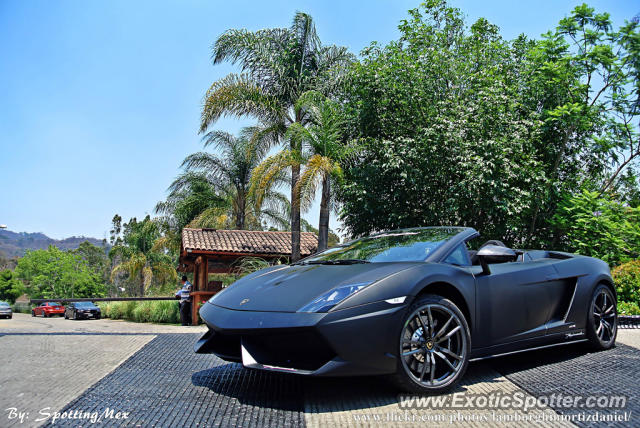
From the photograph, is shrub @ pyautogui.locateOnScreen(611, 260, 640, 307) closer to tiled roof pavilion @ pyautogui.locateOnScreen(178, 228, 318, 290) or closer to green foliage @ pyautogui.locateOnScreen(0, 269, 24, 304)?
tiled roof pavilion @ pyautogui.locateOnScreen(178, 228, 318, 290)

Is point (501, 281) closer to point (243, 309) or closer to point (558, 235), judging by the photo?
point (243, 309)

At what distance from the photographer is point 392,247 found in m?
4.01

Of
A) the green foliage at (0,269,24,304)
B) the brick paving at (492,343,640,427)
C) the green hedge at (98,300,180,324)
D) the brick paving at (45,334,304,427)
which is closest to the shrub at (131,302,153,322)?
the green hedge at (98,300,180,324)

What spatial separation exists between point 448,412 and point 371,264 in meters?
1.09

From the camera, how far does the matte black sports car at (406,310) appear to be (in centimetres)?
292

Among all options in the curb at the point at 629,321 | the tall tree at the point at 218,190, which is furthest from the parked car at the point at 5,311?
the curb at the point at 629,321

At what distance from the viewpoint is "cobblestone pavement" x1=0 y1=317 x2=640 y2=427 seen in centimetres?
272

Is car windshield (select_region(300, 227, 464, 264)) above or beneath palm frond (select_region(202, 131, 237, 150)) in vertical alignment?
beneath

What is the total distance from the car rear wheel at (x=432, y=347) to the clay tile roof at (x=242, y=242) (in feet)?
51.8

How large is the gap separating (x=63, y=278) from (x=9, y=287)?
1848cm

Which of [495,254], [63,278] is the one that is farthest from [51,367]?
[63,278]

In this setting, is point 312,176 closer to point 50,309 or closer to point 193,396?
point 193,396

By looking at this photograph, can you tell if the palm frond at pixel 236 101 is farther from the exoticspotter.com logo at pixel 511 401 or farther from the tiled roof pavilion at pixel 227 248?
the exoticspotter.com logo at pixel 511 401

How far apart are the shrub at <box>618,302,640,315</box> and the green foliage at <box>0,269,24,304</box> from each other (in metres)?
89.1
